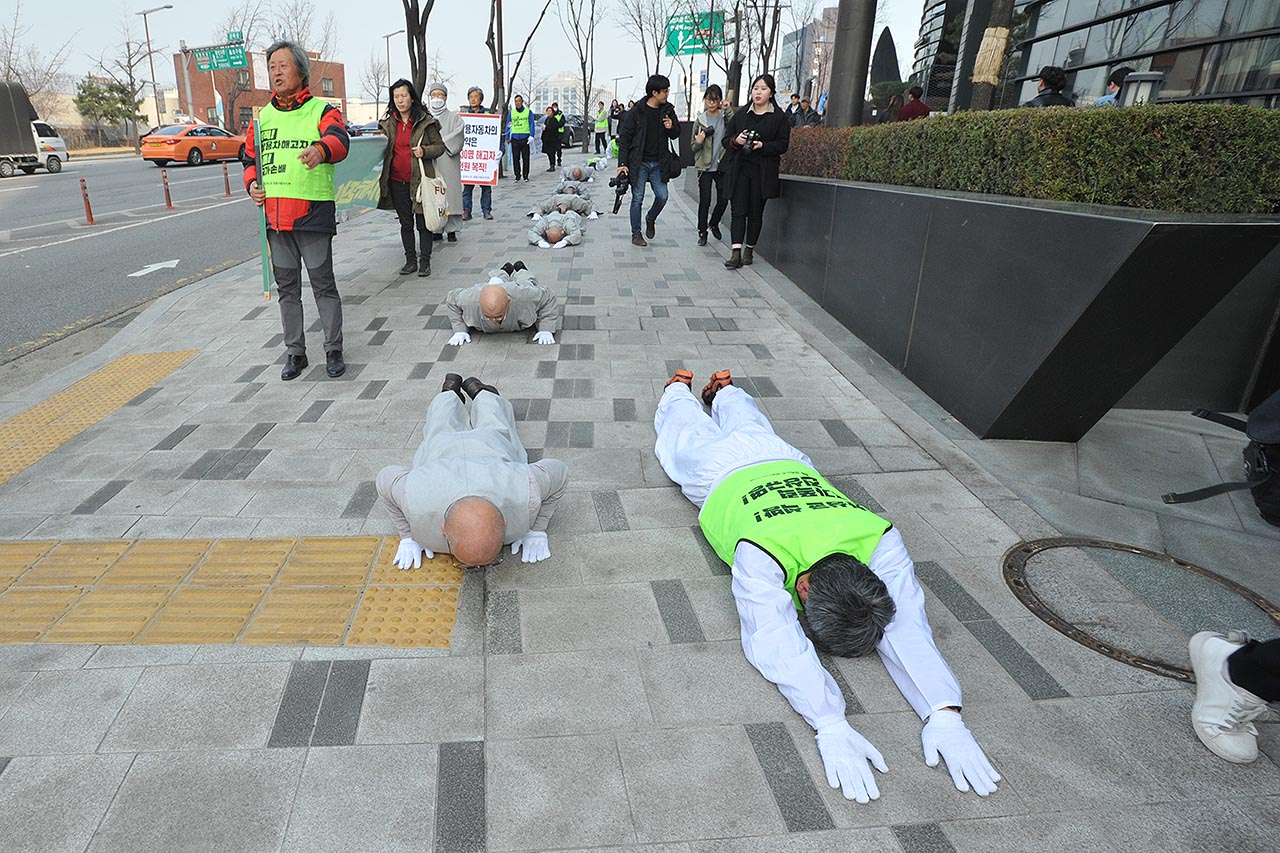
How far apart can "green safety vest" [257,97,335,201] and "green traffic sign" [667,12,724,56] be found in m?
28.2

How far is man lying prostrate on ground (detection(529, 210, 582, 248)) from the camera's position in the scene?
10172 mm

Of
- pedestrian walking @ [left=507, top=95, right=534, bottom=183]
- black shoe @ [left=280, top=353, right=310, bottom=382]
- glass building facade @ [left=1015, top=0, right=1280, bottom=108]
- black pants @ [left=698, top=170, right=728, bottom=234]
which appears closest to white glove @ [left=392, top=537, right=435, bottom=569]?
black shoe @ [left=280, top=353, right=310, bottom=382]

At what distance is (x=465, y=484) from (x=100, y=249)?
10702 mm

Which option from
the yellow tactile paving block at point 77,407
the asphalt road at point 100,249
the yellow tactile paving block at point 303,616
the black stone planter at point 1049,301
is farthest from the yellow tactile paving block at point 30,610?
the black stone planter at point 1049,301

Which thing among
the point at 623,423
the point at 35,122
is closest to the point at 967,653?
the point at 623,423

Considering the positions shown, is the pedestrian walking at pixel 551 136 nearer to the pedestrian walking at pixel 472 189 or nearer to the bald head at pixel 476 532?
the pedestrian walking at pixel 472 189

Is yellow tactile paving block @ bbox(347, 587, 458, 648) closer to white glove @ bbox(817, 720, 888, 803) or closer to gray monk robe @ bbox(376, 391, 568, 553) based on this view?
gray monk robe @ bbox(376, 391, 568, 553)

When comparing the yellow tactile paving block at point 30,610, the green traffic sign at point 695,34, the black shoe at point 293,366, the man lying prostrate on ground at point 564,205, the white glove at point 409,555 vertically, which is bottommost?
the yellow tactile paving block at point 30,610

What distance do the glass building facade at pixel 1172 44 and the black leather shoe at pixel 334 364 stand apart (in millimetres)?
9762

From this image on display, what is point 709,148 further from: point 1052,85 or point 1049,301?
point 1049,301

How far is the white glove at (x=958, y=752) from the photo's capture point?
219 cm

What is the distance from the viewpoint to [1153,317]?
143 inches

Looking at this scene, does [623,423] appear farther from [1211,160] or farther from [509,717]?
[1211,160]

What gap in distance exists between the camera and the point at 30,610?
2893 mm
